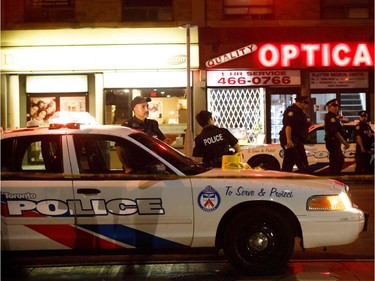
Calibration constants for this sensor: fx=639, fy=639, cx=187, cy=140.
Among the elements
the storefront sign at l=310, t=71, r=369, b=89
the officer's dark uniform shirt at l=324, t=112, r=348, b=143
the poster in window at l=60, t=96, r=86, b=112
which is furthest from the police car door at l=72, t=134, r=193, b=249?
the storefront sign at l=310, t=71, r=369, b=89

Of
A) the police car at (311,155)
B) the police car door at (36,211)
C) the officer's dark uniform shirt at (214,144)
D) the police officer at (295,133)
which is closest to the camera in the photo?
the police car door at (36,211)

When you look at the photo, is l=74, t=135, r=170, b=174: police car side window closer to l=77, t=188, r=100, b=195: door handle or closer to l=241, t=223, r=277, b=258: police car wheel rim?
l=77, t=188, r=100, b=195: door handle

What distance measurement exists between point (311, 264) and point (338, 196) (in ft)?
3.26

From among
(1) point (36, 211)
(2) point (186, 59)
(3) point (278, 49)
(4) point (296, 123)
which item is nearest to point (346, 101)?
(3) point (278, 49)

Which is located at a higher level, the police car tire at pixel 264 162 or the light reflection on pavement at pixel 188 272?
the police car tire at pixel 264 162

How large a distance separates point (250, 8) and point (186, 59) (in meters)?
2.44

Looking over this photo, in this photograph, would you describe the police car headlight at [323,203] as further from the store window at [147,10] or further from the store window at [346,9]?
the store window at [346,9]

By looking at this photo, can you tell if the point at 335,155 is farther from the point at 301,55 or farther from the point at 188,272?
the point at 188,272

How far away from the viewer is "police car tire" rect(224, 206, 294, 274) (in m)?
6.09

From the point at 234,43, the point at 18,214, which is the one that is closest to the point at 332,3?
the point at 234,43

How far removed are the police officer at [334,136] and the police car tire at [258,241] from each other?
6.47 meters

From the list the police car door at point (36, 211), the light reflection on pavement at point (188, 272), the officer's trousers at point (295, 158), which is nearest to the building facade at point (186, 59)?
the officer's trousers at point (295, 158)

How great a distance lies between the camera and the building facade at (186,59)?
56.0ft

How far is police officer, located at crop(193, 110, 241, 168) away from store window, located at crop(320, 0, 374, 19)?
35.0 feet
